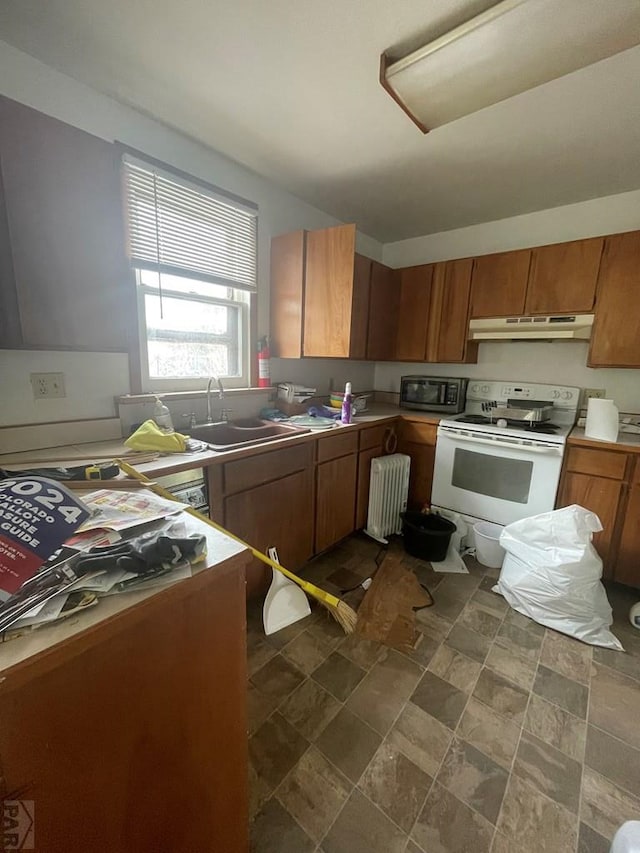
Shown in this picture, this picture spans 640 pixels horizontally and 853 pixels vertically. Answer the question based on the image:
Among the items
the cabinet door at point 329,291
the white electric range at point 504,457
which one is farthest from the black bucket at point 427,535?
the cabinet door at point 329,291

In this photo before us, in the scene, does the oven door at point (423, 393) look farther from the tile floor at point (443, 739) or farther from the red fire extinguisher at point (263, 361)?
the tile floor at point (443, 739)

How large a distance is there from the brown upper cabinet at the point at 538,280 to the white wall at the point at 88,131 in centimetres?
174

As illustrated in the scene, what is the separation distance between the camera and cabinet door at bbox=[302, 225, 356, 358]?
2131 mm

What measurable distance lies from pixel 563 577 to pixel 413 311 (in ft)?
7.05

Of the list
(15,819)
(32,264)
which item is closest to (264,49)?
(32,264)

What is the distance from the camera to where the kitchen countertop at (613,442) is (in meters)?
1.89

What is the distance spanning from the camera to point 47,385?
1467 mm

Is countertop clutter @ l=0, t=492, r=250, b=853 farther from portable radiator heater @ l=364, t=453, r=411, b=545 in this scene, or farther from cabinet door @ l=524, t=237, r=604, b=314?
cabinet door @ l=524, t=237, r=604, b=314

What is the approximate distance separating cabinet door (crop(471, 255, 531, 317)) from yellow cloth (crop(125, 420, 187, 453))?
2.31 m

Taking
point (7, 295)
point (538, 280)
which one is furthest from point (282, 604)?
point (538, 280)

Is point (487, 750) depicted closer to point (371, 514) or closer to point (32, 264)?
point (371, 514)

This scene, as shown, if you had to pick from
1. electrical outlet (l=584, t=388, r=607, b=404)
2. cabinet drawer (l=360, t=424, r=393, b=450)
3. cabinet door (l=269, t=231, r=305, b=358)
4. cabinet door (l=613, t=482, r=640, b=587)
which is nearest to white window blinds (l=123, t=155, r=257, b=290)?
cabinet door (l=269, t=231, r=305, b=358)

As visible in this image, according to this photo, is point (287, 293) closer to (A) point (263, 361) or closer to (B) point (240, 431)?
(A) point (263, 361)

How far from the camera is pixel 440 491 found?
2527 mm
